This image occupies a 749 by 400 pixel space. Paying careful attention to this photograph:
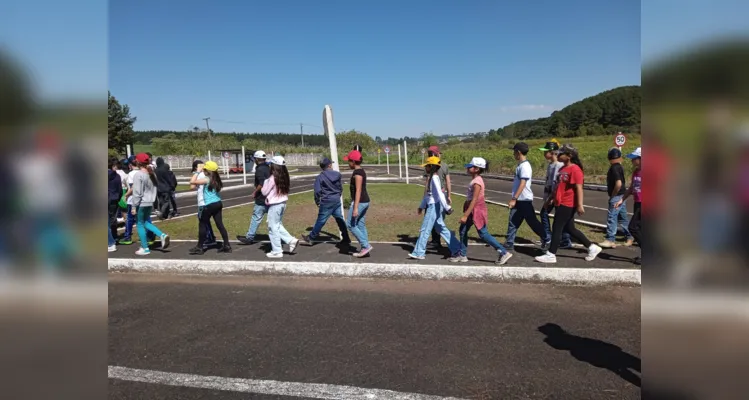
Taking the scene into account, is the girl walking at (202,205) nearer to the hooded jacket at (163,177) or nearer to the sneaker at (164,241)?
the sneaker at (164,241)

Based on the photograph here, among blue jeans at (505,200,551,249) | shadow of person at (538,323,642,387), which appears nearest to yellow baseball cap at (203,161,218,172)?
blue jeans at (505,200,551,249)

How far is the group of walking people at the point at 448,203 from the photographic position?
614 cm

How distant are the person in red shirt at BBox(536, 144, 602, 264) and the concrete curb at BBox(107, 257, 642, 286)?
0.53 metres

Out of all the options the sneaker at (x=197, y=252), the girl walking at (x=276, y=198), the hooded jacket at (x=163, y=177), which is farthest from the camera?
the hooded jacket at (x=163, y=177)

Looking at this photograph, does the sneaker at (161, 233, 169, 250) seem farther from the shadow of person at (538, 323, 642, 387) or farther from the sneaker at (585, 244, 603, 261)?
the sneaker at (585, 244, 603, 261)

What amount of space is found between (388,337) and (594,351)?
5.93ft

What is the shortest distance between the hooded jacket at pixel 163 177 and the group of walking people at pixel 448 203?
3809 mm

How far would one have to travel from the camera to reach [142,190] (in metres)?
7.15

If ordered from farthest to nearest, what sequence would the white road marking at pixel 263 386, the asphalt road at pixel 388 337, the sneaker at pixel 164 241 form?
1. the sneaker at pixel 164 241
2. the asphalt road at pixel 388 337
3. the white road marking at pixel 263 386

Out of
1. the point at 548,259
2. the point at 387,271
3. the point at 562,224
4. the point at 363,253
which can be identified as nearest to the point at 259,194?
the point at 363,253

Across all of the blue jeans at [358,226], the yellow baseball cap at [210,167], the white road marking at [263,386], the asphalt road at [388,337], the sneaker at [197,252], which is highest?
the yellow baseball cap at [210,167]

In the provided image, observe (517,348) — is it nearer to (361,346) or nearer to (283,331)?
(361,346)

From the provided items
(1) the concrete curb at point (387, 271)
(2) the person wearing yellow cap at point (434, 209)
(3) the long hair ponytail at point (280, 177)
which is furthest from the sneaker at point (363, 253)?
(3) the long hair ponytail at point (280, 177)
